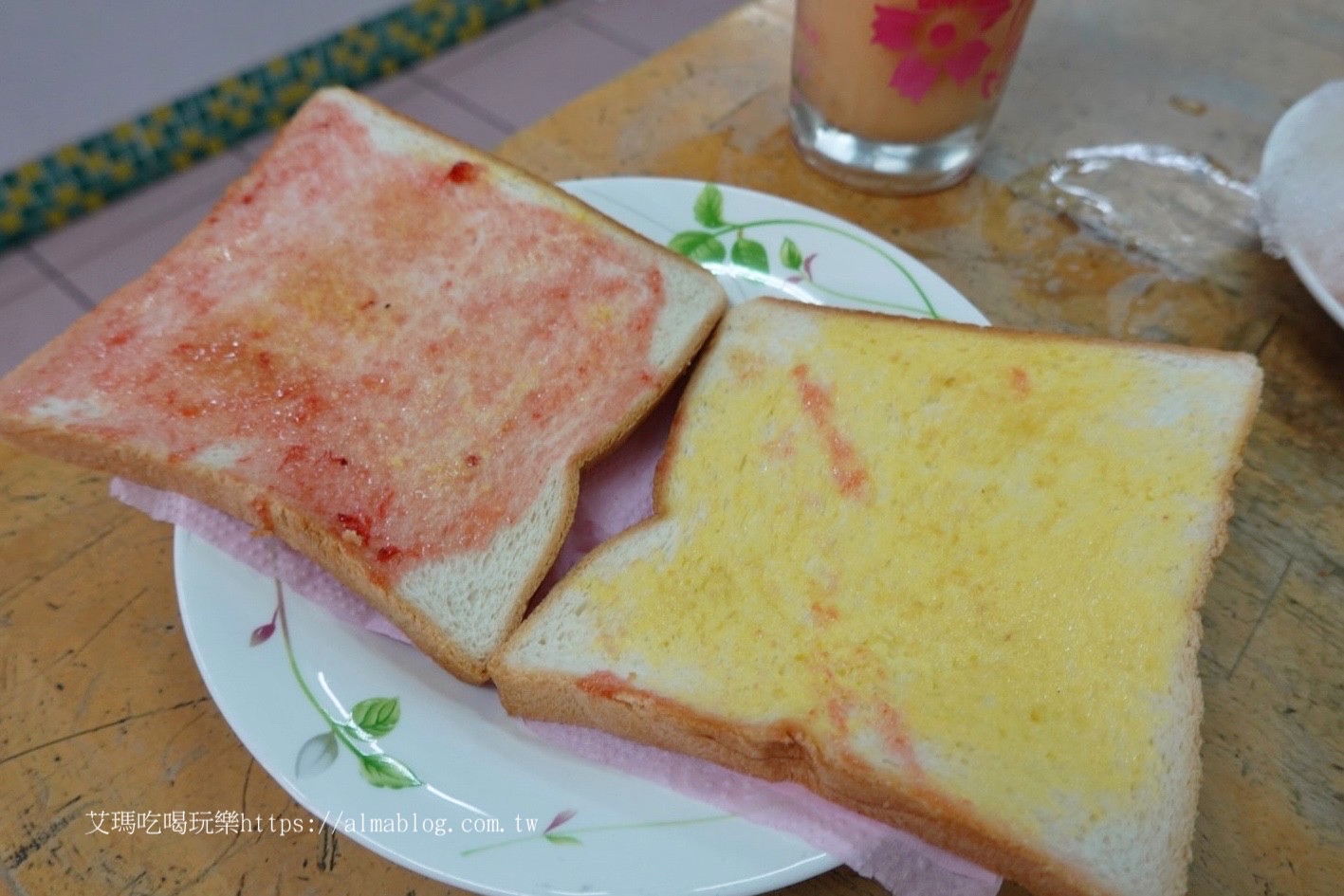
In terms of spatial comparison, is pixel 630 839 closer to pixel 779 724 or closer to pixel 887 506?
pixel 779 724

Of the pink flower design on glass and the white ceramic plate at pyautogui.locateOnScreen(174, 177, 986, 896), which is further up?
the pink flower design on glass

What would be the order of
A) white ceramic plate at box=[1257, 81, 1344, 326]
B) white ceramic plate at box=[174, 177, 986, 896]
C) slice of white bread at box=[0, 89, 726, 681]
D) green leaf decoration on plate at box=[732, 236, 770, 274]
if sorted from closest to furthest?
1. white ceramic plate at box=[174, 177, 986, 896]
2. slice of white bread at box=[0, 89, 726, 681]
3. white ceramic plate at box=[1257, 81, 1344, 326]
4. green leaf decoration on plate at box=[732, 236, 770, 274]

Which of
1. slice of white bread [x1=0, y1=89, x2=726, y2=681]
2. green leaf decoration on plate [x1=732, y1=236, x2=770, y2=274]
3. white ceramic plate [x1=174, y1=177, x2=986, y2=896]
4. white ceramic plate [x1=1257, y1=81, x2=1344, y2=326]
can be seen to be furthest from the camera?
green leaf decoration on plate [x1=732, y1=236, x2=770, y2=274]

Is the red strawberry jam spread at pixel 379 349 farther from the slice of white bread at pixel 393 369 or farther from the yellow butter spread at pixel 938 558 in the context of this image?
the yellow butter spread at pixel 938 558

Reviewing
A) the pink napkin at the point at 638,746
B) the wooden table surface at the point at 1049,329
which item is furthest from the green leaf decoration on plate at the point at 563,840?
the wooden table surface at the point at 1049,329

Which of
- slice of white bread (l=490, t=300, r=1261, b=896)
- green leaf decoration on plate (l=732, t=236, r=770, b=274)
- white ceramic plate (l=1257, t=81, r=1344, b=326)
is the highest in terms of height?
white ceramic plate (l=1257, t=81, r=1344, b=326)

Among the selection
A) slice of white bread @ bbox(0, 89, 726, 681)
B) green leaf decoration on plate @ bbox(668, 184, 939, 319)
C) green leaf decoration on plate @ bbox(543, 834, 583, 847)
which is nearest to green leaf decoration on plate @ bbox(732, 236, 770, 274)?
green leaf decoration on plate @ bbox(668, 184, 939, 319)

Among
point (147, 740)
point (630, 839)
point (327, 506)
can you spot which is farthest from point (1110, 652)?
point (147, 740)

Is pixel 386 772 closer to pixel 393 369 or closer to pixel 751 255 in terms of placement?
pixel 393 369

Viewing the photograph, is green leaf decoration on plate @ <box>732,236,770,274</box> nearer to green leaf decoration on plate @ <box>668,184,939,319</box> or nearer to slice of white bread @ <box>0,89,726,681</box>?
green leaf decoration on plate @ <box>668,184,939,319</box>
